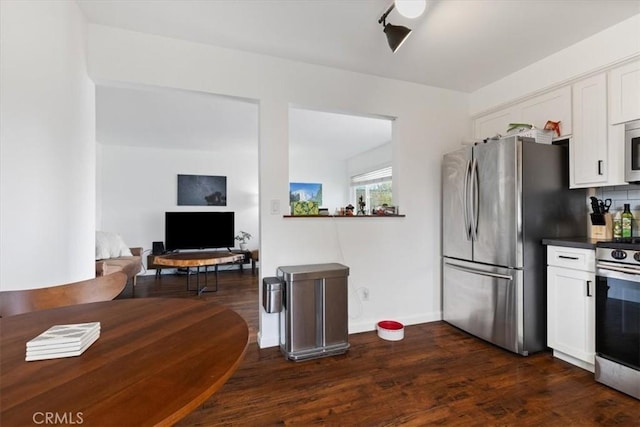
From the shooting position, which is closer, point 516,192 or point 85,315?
point 85,315

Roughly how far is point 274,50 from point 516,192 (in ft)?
7.66

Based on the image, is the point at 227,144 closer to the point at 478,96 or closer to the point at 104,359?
the point at 478,96

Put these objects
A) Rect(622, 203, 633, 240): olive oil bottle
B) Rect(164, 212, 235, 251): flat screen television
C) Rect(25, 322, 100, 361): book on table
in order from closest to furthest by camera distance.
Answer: Rect(25, 322, 100, 361): book on table
Rect(622, 203, 633, 240): olive oil bottle
Rect(164, 212, 235, 251): flat screen television

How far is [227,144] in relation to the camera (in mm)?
5680

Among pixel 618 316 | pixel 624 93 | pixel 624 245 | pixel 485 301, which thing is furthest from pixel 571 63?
pixel 485 301

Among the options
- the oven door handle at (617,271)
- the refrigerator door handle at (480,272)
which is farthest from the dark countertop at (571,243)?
the refrigerator door handle at (480,272)

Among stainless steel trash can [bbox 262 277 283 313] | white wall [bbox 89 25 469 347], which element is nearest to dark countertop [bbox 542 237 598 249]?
white wall [bbox 89 25 469 347]

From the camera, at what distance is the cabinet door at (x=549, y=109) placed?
2.57 m

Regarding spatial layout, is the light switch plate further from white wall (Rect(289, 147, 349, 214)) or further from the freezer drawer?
white wall (Rect(289, 147, 349, 214))

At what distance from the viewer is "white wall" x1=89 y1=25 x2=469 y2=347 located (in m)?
2.39

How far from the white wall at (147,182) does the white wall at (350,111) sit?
299 centimetres

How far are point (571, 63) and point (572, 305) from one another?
6.49ft

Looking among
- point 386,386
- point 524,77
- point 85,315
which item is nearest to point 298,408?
point 386,386

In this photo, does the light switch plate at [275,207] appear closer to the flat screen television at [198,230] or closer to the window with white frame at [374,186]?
the window with white frame at [374,186]
